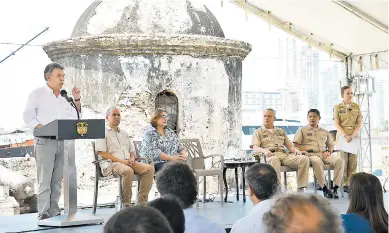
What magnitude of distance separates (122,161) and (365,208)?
14.6ft

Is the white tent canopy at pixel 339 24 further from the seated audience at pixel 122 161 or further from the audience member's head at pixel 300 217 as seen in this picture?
the audience member's head at pixel 300 217

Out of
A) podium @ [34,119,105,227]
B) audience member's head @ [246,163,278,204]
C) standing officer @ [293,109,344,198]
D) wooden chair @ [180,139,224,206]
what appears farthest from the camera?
standing officer @ [293,109,344,198]

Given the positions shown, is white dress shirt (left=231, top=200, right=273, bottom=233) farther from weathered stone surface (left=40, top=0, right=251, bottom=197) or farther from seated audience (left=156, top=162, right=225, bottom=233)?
weathered stone surface (left=40, top=0, right=251, bottom=197)

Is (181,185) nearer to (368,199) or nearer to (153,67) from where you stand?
(368,199)

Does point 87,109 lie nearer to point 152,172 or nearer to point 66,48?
point 66,48

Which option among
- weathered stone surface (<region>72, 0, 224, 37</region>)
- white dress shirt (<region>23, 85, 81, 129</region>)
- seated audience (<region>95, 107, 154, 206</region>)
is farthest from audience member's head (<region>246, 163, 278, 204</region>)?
weathered stone surface (<region>72, 0, 224, 37</region>)

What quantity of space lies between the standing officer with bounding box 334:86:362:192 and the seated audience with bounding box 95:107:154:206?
324cm

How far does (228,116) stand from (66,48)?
2951 mm

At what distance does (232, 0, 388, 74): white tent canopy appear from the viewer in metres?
11.0

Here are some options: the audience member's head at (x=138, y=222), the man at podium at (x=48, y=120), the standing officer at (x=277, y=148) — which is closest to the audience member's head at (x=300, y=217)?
the audience member's head at (x=138, y=222)

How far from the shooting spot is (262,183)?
14.5 ft

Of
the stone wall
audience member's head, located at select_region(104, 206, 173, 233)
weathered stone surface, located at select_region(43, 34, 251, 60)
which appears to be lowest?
audience member's head, located at select_region(104, 206, 173, 233)

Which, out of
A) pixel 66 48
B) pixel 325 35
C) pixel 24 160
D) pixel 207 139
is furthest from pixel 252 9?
pixel 24 160

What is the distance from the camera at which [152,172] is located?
814 cm
